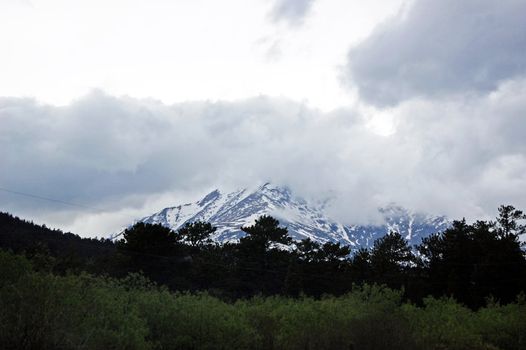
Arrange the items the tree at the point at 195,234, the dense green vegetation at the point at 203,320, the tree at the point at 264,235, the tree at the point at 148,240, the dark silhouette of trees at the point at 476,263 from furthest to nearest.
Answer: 1. the tree at the point at 195,234
2. the tree at the point at 264,235
3. the tree at the point at 148,240
4. the dark silhouette of trees at the point at 476,263
5. the dense green vegetation at the point at 203,320

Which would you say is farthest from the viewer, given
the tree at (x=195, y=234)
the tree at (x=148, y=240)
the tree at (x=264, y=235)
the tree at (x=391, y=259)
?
the tree at (x=195, y=234)

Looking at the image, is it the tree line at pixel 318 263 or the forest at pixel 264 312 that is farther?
the tree line at pixel 318 263

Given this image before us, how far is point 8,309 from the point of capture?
11.2 metres

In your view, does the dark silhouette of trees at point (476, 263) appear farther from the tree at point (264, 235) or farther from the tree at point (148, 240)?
the tree at point (148, 240)

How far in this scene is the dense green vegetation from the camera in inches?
445

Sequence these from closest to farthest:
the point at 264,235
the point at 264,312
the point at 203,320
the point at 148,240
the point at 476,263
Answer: the point at 203,320 < the point at 264,312 < the point at 476,263 < the point at 148,240 < the point at 264,235

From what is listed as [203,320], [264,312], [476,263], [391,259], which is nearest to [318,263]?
[391,259]

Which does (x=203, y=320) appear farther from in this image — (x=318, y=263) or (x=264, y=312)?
(x=318, y=263)

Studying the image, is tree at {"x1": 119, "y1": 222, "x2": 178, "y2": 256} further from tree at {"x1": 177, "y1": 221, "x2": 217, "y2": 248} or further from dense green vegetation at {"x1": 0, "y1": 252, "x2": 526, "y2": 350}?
dense green vegetation at {"x1": 0, "y1": 252, "x2": 526, "y2": 350}

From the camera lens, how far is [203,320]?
15469mm

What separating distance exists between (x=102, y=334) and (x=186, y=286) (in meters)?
42.5

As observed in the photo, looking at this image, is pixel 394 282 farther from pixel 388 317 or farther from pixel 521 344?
pixel 388 317

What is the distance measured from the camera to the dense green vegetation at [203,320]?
37.1ft

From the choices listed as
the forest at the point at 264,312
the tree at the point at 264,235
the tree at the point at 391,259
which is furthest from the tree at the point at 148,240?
the forest at the point at 264,312
